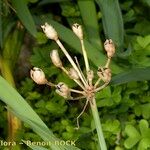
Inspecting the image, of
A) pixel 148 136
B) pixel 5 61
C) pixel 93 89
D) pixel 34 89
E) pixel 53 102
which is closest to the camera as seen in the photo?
pixel 93 89

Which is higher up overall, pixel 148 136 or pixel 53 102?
pixel 53 102

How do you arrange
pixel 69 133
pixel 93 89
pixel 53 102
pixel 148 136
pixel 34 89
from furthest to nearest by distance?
1. pixel 34 89
2. pixel 53 102
3. pixel 69 133
4. pixel 148 136
5. pixel 93 89

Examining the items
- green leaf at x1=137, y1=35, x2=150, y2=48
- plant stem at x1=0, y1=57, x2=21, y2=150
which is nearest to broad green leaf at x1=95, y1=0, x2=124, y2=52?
green leaf at x1=137, y1=35, x2=150, y2=48

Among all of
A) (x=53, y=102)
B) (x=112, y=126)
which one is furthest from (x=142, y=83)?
(x=53, y=102)

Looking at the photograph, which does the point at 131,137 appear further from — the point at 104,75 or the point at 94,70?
the point at 104,75

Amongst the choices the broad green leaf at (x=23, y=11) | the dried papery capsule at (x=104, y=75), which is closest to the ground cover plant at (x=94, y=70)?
the broad green leaf at (x=23, y=11)

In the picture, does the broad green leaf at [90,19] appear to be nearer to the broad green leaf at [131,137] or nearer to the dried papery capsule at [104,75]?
the broad green leaf at [131,137]

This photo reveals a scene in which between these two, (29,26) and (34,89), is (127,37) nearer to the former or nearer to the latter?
(29,26)

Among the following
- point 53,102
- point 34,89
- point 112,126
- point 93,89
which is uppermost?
point 34,89

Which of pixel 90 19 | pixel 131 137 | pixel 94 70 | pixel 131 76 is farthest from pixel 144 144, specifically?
pixel 90 19
